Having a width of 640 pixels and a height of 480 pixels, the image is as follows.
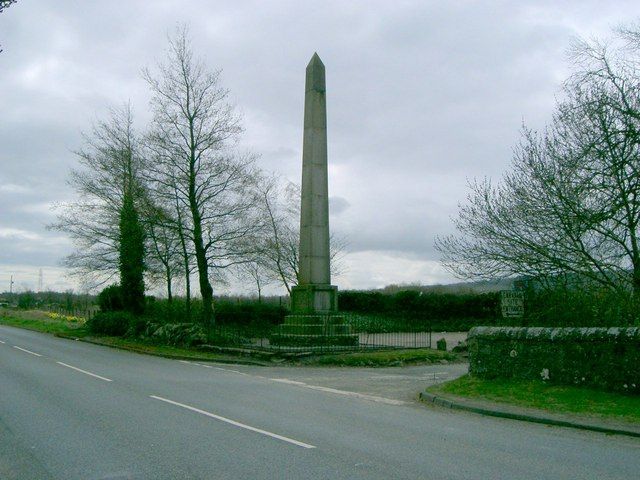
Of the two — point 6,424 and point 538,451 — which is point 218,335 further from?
point 538,451

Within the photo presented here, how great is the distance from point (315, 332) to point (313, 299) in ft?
4.26

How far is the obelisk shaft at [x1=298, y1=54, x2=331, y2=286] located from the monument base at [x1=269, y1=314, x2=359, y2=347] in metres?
1.45

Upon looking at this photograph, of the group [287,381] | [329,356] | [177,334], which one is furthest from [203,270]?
[287,381]

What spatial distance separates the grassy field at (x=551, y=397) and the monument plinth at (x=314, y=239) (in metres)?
11.2

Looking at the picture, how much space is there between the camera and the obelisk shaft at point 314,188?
24859 mm

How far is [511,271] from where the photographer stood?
57.6 ft

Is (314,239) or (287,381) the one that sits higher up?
(314,239)

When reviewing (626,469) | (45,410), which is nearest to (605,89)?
(626,469)

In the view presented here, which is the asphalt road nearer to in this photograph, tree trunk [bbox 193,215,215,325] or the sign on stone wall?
the sign on stone wall

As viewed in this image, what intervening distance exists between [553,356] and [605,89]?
775cm

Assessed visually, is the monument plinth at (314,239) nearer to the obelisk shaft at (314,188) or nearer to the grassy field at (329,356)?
the obelisk shaft at (314,188)

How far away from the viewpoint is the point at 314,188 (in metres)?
24.8

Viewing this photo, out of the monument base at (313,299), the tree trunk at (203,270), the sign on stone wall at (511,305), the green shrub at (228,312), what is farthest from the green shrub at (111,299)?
the sign on stone wall at (511,305)

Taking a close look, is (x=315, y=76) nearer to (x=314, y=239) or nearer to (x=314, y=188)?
(x=314, y=188)
